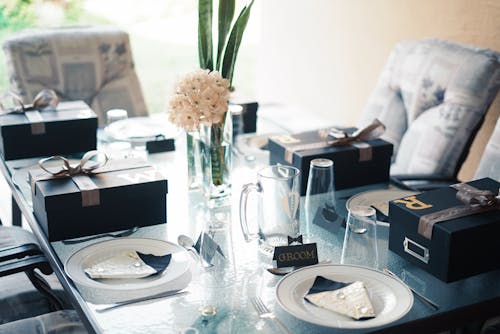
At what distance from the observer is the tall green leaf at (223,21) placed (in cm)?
179

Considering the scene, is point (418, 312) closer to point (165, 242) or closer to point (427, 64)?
point (165, 242)

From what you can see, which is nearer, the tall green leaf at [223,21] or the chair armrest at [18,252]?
the chair armrest at [18,252]

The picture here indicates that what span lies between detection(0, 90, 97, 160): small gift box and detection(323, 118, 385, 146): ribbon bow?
72 cm

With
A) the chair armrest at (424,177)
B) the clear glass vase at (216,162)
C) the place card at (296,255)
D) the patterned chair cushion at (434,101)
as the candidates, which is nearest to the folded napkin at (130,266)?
the place card at (296,255)

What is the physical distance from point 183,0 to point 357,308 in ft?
19.4

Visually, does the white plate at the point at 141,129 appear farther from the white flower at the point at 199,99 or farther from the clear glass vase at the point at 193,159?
the white flower at the point at 199,99

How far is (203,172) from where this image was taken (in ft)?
5.82

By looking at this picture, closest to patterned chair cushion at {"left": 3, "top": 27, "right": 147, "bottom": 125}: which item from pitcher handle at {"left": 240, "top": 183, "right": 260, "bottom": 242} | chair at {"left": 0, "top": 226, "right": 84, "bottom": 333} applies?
chair at {"left": 0, "top": 226, "right": 84, "bottom": 333}

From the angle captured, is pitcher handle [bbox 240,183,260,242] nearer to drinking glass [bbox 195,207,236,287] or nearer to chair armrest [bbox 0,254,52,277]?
drinking glass [bbox 195,207,236,287]

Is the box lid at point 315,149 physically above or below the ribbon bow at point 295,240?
above

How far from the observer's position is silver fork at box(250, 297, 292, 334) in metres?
1.20

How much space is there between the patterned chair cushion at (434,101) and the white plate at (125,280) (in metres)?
1.09

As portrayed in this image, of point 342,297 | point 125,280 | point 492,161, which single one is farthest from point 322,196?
point 492,161

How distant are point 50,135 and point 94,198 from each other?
571mm
